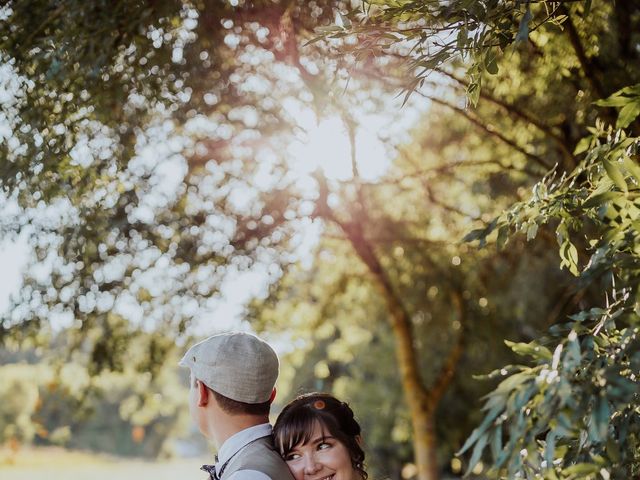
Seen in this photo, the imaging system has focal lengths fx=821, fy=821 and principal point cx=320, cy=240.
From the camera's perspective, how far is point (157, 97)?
5.19 meters

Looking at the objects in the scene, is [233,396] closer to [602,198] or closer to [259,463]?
[259,463]

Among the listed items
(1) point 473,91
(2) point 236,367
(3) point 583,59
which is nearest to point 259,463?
(2) point 236,367

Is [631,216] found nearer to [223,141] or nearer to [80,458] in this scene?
[223,141]

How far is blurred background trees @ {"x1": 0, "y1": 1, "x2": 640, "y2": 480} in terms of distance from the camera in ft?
8.21

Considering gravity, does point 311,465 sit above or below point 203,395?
below

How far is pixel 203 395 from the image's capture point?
276cm

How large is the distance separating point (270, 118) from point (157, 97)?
2.40m

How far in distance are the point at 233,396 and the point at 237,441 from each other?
0.15 metres

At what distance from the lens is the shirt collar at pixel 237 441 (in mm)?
2668

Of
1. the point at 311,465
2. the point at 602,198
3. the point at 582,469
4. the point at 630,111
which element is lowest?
the point at 582,469

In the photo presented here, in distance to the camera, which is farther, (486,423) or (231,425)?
(231,425)

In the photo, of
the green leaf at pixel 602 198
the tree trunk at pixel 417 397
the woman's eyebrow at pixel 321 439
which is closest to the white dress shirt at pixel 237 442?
the woman's eyebrow at pixel 321 439

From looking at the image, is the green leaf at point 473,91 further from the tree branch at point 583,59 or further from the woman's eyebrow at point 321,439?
the tree branch at point 583,59

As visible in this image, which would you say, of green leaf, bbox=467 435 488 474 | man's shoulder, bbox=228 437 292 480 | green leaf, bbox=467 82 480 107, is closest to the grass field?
man's shoulder, bbox=228 437 292 480
